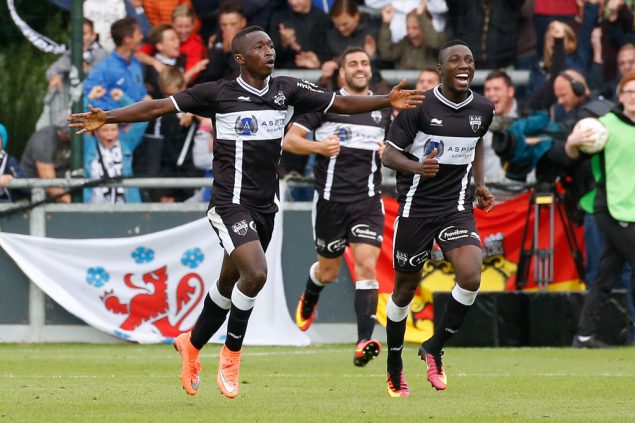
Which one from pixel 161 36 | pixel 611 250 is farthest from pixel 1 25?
pixel 611 250

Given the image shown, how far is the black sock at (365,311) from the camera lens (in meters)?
12.0

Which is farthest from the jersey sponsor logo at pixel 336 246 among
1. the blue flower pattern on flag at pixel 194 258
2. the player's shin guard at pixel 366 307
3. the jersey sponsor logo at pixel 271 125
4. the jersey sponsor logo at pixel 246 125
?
the jersey sponsor logo at pixel 246 125

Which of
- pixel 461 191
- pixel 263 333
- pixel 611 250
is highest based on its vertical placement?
pixel 461 191

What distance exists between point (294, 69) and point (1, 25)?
350cm

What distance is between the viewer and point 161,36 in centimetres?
1570

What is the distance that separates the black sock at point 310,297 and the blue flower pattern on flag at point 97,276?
2541 mm

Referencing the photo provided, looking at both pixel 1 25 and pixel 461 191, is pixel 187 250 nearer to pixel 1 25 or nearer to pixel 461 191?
pixel 1 25

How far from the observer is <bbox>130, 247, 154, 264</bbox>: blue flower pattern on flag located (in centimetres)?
1484

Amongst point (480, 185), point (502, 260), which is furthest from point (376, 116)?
point (480, 185)

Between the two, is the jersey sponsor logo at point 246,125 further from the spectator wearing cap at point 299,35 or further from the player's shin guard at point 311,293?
the spectator wearing cap at point 299,35

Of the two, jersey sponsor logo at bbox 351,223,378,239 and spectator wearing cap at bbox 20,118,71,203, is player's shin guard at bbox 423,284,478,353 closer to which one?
jersey sponsor logo at bbox 351,223,378,239

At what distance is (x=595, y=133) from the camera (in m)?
13.4

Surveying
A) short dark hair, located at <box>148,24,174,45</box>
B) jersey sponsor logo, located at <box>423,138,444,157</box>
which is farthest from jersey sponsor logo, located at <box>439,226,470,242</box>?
short dark hair, located at <box>148,24,174,45</box>

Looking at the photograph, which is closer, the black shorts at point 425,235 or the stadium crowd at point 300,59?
the black shorts at point 425,235
